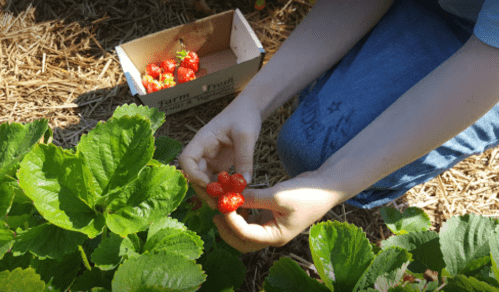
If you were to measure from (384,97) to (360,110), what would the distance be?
95 millimetres

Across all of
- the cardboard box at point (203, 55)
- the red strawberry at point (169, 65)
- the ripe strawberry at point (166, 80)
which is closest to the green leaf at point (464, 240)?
the cardboard box at point (203, 55)

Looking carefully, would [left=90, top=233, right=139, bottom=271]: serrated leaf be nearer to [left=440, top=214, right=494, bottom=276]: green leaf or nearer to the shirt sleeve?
[left=440, top=214, right=494, bottom=276]: green leaf

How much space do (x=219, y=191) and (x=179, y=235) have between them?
0.31 metres

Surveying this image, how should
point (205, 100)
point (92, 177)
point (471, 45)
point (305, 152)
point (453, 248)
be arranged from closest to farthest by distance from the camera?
point (92, 177) → point (453, 248) → point (471, 45) → point (305, 152) → point (205, 100)

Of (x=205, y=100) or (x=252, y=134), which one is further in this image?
(x=205, y=100)

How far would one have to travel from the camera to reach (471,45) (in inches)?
40.2

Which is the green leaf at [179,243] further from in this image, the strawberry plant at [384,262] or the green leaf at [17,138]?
the green leaf at [17,138]

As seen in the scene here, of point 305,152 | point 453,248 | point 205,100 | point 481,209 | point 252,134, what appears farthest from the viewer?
point 205,100

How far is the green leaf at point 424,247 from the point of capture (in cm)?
84

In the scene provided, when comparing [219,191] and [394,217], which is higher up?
[219,191]

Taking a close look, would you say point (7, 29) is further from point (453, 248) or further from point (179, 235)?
point (453, 248)

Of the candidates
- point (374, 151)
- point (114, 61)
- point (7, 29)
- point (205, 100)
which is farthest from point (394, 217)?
point (7, 29)

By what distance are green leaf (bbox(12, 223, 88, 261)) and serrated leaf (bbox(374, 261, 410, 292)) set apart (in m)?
0.54

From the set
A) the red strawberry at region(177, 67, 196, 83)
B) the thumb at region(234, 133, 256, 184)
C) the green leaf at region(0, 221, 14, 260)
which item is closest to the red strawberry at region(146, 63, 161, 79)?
the red strawberry at region(177, 67, 196, 83)
